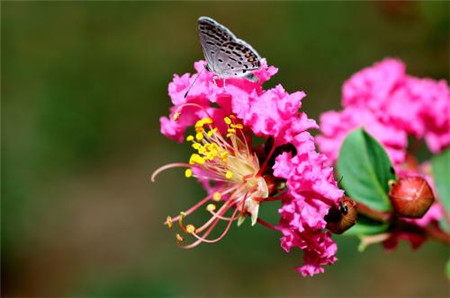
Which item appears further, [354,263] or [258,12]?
[258,12]

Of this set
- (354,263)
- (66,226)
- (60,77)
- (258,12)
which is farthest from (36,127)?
(354,263)

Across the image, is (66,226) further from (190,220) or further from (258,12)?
(258,12)

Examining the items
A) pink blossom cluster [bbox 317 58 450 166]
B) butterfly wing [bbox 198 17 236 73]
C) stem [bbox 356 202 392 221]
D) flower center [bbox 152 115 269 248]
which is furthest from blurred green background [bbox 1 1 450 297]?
butterfly wing [bbox 198 17 236 73]

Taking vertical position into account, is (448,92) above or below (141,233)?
below

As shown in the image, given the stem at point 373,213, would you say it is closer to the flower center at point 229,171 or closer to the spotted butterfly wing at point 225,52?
the flower center at point 229,171

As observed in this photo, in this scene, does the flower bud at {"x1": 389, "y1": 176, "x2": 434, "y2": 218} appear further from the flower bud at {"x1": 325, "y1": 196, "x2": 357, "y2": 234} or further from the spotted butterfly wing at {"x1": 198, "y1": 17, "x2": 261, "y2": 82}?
the spotted butterfly wing at {"x1": 198, "y1": 17, "x2": 261, "y2": 82}

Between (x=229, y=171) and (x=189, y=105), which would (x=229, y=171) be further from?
(x=189, y=105)

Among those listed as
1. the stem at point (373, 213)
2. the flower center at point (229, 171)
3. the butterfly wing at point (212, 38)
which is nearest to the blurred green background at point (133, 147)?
the stem at point (373, 213)
